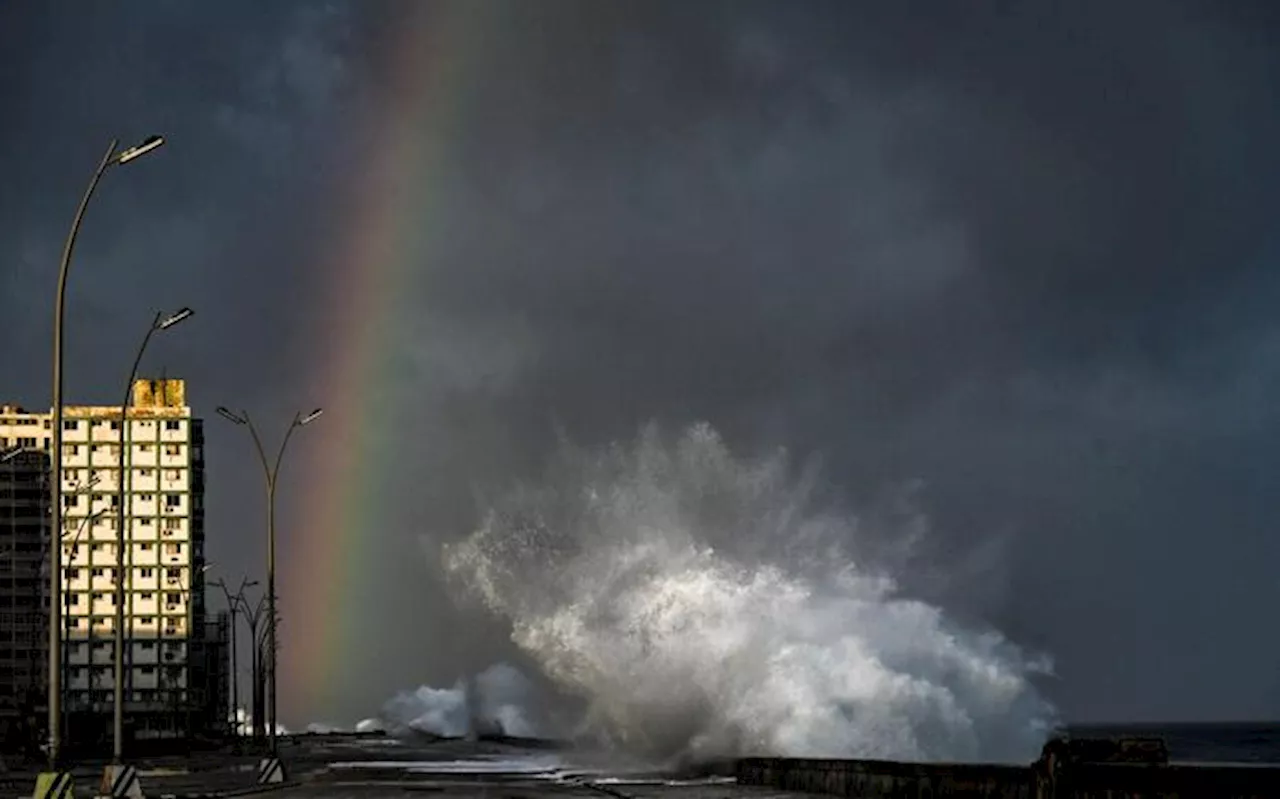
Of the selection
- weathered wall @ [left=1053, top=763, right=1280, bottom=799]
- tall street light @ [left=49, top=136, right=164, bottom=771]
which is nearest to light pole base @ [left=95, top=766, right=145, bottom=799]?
tall street light @ [left=49, top=136, right=164, bottom=771]

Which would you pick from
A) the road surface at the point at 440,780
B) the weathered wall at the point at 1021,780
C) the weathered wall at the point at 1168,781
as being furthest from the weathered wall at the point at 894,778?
the weathered wall at the point at 1168,781

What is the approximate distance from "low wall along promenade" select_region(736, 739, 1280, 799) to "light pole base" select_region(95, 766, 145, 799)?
14.8 m

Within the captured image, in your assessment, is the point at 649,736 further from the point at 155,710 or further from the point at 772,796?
the point at 155,710

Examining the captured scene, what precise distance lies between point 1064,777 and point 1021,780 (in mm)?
2716

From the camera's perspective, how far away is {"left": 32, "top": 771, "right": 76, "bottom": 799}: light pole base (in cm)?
3356

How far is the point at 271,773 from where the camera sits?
58781 mm

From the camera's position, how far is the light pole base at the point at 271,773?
2299 inches

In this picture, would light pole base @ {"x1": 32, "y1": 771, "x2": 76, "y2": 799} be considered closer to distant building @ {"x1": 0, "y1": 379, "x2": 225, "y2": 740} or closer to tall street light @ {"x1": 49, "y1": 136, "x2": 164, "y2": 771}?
tall street light @ {"x1": 49, "y1": 136, "x2": 164, "y2": 771}

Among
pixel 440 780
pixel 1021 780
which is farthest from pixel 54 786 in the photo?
pixel 440 780

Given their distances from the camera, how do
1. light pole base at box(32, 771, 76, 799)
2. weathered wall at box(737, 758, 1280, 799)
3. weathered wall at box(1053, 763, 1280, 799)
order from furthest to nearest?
1. light pole base at box(32, 771, 76, 799)
2. weathered wall at box(737, 758, 1280, 799)
3. weathered wall at box(1053, 763, 1280, 799)

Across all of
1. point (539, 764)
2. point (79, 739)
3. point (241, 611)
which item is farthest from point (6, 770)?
point (79, 739)

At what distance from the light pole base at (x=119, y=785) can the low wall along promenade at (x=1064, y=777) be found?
14805 millimetres

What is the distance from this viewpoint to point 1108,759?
30.0 metres

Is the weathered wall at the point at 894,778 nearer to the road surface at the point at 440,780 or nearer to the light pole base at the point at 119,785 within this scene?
the road surface at the point at 440,780
